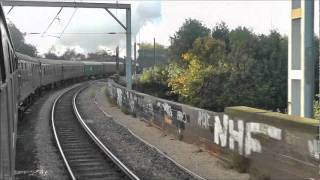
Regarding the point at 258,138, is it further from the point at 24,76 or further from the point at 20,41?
the point at 20,41

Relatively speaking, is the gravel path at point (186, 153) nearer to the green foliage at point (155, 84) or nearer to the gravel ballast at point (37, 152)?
the gravel ballast at point (37, 152)

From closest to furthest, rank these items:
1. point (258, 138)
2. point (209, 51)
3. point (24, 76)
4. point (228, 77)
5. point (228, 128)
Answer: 1. point (258, 138)
2. point (228, 128)
3. point (24, 76)
4. point (228, 77)
5. point (209, 51)

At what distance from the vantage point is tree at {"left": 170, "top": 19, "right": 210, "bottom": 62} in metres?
70.6

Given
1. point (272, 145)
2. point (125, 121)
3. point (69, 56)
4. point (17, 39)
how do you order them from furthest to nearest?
point (69, 56)
point (17, 39)
point (125, 121)
point (272, 145)

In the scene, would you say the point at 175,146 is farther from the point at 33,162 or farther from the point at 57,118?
Answer: the point at 57,118

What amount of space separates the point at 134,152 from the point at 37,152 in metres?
3.21

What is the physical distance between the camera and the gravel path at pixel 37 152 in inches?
553

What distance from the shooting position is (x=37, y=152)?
17.3 meters

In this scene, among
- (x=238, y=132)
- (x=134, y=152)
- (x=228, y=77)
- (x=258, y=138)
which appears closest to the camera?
(x=258, y=138)

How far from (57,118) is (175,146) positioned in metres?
11.0

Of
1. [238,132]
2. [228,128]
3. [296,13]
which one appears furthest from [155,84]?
[296,13]

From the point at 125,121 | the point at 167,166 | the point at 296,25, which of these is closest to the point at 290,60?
the point at 296,25

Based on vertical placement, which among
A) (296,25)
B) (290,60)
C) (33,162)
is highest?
(296,25)

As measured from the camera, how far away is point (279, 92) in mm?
48969
